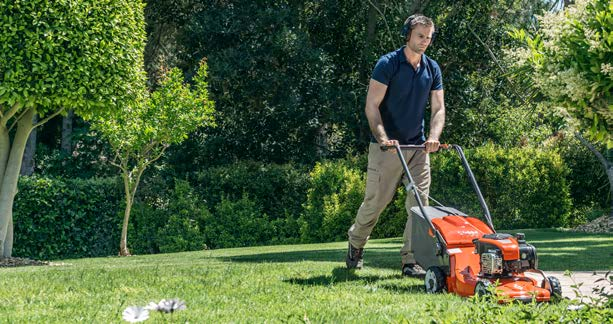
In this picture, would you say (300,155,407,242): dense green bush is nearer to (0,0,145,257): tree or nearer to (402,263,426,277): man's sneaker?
(0,0,145,257): tree

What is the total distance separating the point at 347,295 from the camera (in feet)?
18.4

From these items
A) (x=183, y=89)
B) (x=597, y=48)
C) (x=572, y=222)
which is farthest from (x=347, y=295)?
(x=572, y=222)

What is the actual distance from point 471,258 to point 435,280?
0.31 m

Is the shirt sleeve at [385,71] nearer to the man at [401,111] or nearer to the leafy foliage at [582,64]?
the man at [401,111]

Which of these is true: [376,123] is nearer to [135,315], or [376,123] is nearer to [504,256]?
[504,256]

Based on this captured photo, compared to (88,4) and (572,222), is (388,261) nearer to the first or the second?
(88,4)

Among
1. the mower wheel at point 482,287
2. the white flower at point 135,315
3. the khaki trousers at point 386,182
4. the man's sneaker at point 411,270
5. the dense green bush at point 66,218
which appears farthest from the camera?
the dense green bush at point 66,218

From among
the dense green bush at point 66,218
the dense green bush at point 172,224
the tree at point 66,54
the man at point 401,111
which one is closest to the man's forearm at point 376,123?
the man at point 401,111

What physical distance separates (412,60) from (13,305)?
3.69 meters

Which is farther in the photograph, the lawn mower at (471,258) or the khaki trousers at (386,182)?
the khaki trousers at (386,182)

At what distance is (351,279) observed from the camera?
21.8ft

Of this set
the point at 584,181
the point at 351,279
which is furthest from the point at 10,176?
the point at 584,181

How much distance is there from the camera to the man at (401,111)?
6.68 metres

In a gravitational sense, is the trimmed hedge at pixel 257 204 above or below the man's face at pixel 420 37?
below
